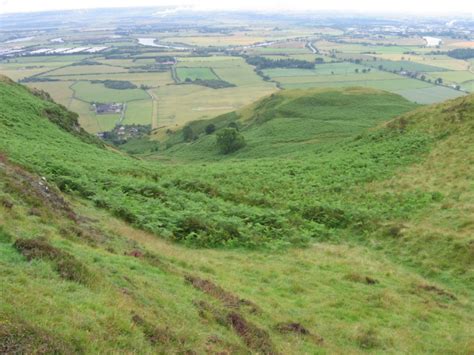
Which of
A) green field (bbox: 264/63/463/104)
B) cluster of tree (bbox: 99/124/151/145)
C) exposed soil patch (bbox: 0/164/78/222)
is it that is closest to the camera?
exposed soil patch (bbox: 0/164/78/222)

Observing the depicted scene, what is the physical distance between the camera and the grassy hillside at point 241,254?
405 inches

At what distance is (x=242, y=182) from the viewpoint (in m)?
33.6

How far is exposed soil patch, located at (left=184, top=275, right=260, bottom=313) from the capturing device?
13750 millimetres

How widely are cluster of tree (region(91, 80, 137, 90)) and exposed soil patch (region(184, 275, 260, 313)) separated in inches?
6301

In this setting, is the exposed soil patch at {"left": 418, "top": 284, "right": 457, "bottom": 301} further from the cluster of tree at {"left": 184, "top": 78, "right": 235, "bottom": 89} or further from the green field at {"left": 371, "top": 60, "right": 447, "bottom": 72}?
the green field at {"left": 371, "top": 60, "right": 447, "bottom": 72}

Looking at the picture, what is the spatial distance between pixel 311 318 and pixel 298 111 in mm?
74027

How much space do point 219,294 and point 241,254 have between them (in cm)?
696

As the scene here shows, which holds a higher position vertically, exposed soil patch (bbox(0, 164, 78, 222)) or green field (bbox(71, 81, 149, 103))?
exposed soil patch (bbox(0, 164, 78, 222))

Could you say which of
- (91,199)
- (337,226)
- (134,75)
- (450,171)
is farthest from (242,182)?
(134,75)

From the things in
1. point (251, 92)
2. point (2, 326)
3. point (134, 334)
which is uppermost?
point (2, 326)

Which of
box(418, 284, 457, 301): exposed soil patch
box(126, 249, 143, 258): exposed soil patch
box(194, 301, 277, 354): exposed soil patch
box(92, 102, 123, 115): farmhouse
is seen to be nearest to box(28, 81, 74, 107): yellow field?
box(92, 102, 123, 115): farmhouse

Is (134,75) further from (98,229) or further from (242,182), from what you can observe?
(98,229)

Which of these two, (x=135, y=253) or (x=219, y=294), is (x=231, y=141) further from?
(x=219, y=294)

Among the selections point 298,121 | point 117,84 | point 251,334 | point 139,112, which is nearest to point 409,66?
point 139,112
